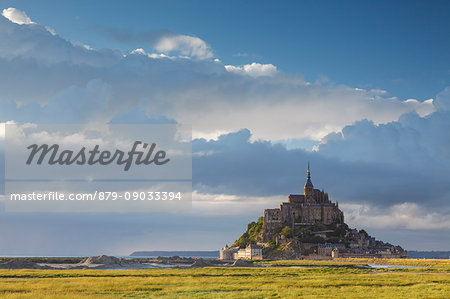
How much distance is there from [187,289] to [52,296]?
694 inches

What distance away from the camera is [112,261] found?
15425cm

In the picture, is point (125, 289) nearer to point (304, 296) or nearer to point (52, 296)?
point (52, 296)

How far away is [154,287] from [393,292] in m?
31.2

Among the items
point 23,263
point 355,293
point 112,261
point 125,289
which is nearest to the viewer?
point 355,293

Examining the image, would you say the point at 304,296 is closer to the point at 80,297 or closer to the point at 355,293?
the point at 355,293

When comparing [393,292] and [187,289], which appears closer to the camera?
[393,292]

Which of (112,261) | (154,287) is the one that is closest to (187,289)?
(154,287)

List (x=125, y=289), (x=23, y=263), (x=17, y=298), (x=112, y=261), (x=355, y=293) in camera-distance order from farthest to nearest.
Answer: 1. (x=112, y=261)
2. (x=23, y=263)
3. (x=125, y=289)
4. (x=355, y=293)
5. (x=17, y=298)

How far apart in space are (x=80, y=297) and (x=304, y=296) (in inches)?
980

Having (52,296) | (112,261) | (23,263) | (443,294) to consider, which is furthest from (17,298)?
(112,261)

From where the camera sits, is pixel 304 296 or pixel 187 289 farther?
pixel 187 289

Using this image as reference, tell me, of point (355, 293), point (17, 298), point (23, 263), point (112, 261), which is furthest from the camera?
point (112, 261)

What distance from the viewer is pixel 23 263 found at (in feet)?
410

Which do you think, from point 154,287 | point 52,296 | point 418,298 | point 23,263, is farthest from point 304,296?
point 23,263
